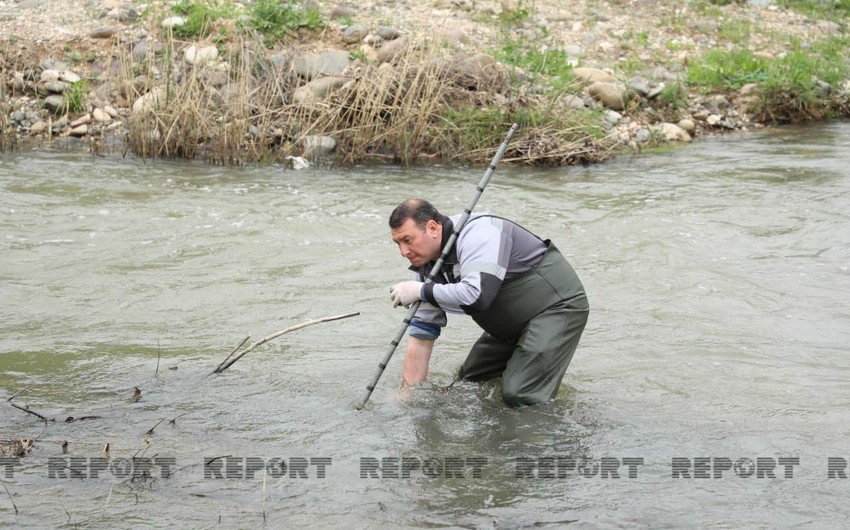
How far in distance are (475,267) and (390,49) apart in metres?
9.29

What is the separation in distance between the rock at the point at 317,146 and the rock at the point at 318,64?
0.95 m

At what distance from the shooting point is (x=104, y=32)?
48.1 ft

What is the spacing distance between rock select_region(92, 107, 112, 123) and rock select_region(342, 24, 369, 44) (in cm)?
351

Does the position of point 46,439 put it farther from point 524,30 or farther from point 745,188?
point 524,30

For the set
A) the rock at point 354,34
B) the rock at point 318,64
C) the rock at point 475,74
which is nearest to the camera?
the rock at point 475,74

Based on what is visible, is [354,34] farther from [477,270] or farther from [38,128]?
[477,270]

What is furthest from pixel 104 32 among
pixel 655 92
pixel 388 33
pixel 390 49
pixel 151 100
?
pixel 655 92

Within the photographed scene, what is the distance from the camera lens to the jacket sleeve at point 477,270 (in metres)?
4.63

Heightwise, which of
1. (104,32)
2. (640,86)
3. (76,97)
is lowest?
(76,97)

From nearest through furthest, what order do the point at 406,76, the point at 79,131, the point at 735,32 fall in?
the point at 406,76 → the point at 79,131 → the point at 735,32

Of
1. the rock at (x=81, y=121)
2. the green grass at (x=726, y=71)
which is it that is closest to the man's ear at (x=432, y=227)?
the rock at (x=81, y=121)

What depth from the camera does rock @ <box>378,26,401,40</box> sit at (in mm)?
14312

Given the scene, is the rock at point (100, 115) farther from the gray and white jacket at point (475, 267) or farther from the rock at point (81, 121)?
the gray and white jacket at point (475, 267)

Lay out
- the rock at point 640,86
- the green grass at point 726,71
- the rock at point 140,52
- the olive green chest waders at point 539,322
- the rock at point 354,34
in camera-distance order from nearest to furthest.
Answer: the olive green chest waders at point 539,322 < the rock at point 140,52 < the rock at point 640,86 < the rock at point 354,34 < the green grass at point 726,71
